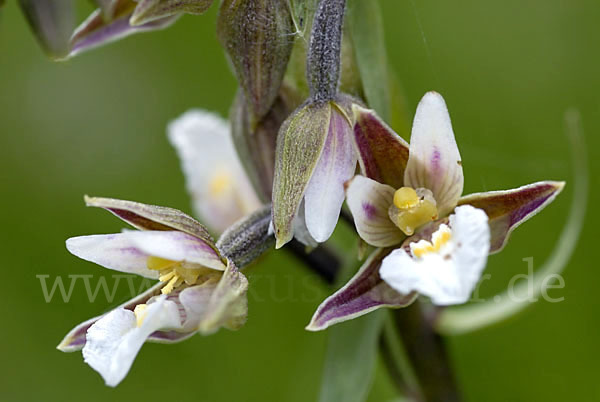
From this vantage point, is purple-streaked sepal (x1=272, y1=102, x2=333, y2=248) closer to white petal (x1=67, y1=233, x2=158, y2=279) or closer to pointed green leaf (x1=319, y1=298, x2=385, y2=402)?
white petal (x1=67, y1=233, x2=158, y2=279)

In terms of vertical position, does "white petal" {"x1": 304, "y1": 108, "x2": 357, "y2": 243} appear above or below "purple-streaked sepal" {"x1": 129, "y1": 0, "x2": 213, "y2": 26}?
below

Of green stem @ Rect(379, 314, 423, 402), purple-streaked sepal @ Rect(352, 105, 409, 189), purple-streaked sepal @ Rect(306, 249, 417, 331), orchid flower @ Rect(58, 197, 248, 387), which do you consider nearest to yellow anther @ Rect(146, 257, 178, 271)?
orchid flower @ Rect(58, 197, 248, 387)

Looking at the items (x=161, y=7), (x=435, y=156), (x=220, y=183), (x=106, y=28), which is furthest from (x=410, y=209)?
(x=220, y=183)

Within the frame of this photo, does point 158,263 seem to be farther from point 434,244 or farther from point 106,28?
point 106,28

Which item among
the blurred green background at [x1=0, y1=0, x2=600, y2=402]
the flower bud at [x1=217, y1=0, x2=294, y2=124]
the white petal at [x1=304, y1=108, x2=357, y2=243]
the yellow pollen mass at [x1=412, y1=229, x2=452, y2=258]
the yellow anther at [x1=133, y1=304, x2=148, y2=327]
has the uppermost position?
the flower bud at [x1=217, y1=0, x2=294, y2=124]

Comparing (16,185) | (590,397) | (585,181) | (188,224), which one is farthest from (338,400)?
(16,185)

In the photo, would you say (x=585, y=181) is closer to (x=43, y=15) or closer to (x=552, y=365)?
(x=552, y=365)

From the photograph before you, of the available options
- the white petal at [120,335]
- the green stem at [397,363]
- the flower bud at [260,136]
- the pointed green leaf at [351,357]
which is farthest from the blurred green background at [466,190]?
the white petal at [120,335]
